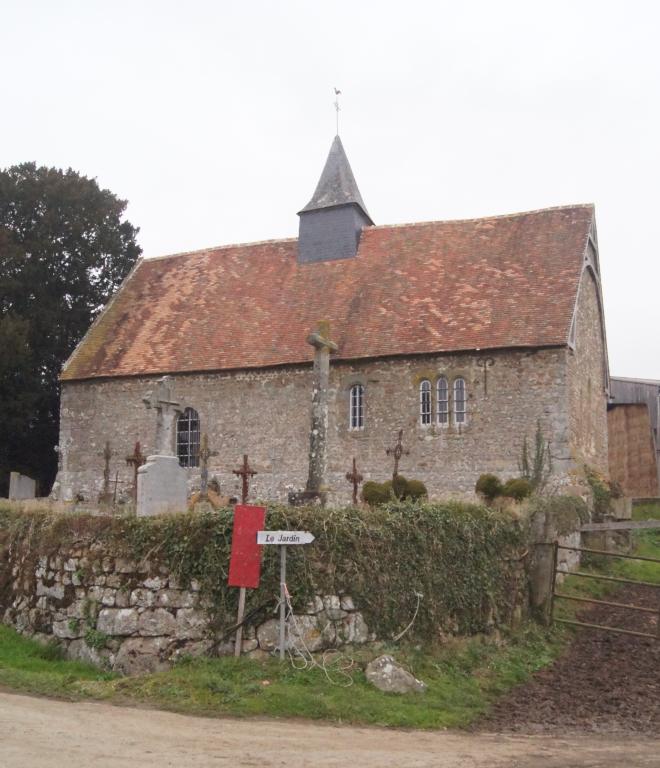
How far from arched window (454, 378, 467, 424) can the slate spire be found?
6.82 meters

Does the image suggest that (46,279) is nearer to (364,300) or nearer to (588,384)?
(364,300)

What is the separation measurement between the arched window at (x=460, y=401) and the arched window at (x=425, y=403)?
2.38ft

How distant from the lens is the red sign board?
10297 millimetres

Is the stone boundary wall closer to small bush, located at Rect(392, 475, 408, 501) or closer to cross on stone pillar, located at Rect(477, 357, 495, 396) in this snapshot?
small bush, located at Rect(392, 475, 408, 501)

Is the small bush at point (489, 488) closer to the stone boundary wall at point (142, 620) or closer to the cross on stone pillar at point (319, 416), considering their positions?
the cross on stone pillar at point (319, 416)

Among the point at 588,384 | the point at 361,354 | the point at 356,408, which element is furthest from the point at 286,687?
the point at 588,384

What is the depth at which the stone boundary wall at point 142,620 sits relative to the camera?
10297mm

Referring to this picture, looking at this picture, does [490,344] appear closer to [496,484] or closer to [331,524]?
[496,484]

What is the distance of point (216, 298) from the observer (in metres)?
27.3

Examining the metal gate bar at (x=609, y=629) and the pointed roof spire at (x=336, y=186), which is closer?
the metal gate bar at (x=609, y=629)

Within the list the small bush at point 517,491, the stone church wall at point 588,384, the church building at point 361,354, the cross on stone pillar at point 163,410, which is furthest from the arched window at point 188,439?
the small bush at point 517,491

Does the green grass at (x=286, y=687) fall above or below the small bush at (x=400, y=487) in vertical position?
below

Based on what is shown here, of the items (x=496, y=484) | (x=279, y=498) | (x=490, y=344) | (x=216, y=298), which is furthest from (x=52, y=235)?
(x=496, y=484)

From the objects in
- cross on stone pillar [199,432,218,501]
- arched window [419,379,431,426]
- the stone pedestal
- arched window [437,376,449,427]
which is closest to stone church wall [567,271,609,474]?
arched window [437,376,449,427]
